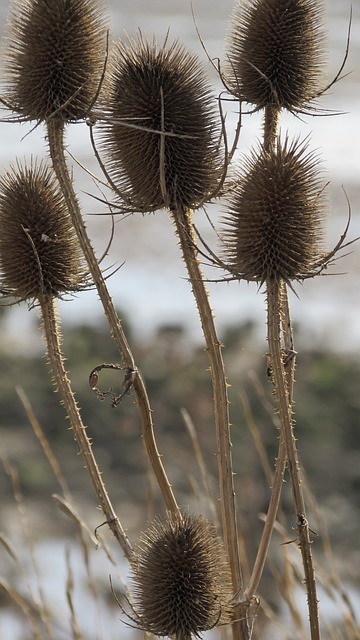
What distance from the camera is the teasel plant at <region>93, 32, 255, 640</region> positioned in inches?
38.0

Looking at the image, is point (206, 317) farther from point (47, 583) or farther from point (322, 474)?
point (322, 474)

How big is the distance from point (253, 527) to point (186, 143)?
5.06ft

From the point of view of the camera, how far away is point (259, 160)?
0.96m

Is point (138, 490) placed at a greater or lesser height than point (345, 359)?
lesser

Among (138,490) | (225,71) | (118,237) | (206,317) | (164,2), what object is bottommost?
(206,317)

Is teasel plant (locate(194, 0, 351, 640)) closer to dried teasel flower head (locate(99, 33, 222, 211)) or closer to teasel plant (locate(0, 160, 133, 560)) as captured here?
dried teasel flower head (locate(99, 33, 222, 211))

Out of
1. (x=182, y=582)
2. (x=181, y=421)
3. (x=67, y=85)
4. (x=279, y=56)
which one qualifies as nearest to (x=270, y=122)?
(x=279, y=56)

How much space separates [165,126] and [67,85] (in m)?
0.11

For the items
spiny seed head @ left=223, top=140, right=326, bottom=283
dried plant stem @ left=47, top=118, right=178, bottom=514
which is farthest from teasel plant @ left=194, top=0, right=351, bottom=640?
dried plant stem @ left=47, top=118, right=178, bottom=514

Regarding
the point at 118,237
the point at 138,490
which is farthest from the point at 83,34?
the point at 118,237

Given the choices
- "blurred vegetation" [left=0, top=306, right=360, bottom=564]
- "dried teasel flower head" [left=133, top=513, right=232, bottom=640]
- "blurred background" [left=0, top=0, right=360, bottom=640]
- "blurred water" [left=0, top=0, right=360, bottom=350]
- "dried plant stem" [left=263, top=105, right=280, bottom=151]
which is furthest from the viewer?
"blurred water" [left=0, top=0, right=360, bottom=350]

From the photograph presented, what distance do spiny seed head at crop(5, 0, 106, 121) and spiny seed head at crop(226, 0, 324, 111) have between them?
0.15m

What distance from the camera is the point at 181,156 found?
3.18ft

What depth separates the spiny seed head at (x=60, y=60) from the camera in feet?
3.15
